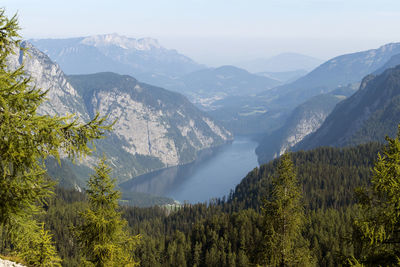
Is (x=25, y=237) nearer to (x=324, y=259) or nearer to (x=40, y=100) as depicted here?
(x=40, y=100)

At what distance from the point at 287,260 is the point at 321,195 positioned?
599 feet

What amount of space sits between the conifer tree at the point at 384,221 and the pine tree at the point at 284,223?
22.6 ft

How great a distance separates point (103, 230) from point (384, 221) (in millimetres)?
19794

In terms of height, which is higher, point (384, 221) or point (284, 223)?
point (384, 221)

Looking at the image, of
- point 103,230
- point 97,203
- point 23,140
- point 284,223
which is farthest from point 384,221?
point 97,203

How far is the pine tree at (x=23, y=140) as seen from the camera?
1304 cm

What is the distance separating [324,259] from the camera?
114125 millimetres

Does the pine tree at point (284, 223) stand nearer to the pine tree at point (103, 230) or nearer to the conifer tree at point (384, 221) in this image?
the conifer tree at point (384, 221)

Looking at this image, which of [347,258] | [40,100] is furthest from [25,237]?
[347,258]

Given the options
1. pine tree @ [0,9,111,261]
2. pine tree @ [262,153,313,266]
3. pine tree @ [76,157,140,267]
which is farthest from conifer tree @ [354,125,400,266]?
pine tree @ [76,157,140,267]

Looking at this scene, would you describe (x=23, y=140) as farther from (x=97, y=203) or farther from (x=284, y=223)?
(x=284, y=223)

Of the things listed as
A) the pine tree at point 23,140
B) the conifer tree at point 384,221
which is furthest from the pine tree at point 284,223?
the pine tree at point 23,140

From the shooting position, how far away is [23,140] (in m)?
13.3

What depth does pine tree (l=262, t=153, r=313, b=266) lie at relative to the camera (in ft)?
76.9
